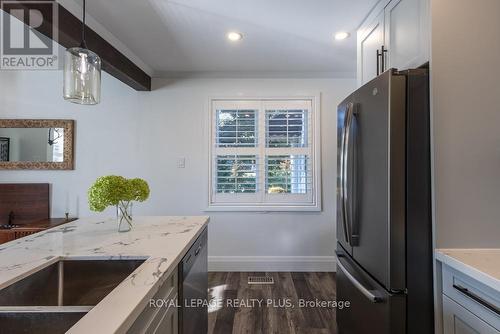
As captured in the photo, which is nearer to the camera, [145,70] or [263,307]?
[263,307]

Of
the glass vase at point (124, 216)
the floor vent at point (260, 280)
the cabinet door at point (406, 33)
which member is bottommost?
the floor vent at point (260, 280)

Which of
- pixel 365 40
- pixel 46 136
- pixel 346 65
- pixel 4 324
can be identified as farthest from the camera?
pixel 46 136

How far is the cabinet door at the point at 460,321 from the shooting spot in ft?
3.07

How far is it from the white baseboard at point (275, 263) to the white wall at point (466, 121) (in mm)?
2066

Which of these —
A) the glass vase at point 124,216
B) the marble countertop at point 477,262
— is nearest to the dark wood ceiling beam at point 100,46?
the glass vase at point 124,216

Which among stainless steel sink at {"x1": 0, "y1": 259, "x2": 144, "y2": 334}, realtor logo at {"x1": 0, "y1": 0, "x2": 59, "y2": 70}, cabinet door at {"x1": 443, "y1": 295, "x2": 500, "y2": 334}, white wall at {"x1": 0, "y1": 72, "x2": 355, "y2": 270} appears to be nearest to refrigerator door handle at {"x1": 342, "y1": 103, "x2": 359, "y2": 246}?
cabinet door at {"x1": 443, "y1": 295, "x2": 500, "y2": 334}

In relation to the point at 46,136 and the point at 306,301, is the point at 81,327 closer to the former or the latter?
the point at 306,301

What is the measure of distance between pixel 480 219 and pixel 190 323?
1495mm

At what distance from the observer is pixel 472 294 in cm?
98

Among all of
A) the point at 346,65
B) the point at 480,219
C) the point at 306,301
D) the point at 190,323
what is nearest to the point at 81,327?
the point at 190,323

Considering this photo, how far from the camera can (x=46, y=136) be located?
3.04 m

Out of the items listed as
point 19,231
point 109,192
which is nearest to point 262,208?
point 109,192

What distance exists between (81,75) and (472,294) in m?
2.08

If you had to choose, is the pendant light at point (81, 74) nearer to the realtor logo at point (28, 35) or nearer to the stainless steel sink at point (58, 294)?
the realtor logo at point (28, 35)
